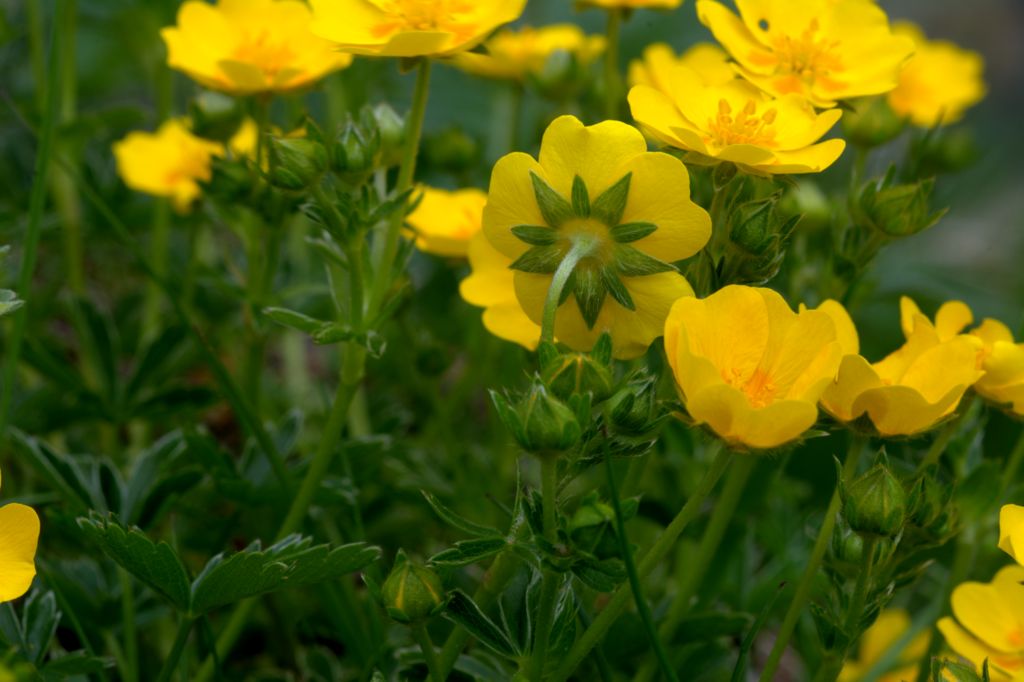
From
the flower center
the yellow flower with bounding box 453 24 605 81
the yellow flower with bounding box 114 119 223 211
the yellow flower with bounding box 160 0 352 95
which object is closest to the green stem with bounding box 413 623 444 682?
the flower center

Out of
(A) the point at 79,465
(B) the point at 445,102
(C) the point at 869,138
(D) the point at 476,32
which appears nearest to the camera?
(D) the point at 476,32

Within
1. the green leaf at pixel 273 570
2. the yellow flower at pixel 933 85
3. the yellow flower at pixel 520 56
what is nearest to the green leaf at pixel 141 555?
the green leaf at pixel 273 570

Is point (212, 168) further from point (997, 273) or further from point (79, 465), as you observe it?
point (997, 273)

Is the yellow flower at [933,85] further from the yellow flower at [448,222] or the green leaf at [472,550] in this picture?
the green leaf at [472,550]

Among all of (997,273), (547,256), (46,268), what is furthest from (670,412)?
(997,273)

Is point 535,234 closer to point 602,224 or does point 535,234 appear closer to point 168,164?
point 602,224

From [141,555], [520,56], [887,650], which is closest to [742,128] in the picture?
[141,555]
